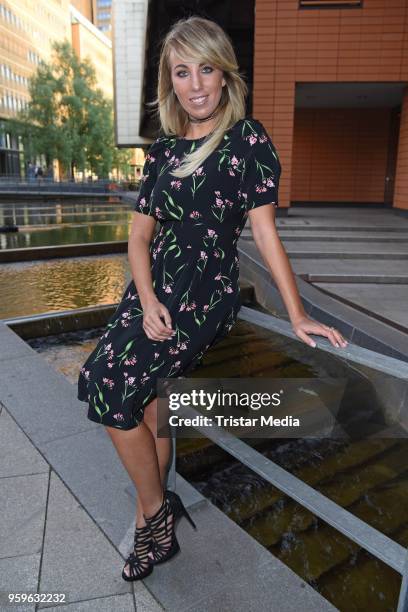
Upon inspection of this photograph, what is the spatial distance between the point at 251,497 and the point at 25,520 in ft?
5.01

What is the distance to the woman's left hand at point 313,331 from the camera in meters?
Answer: 1.44

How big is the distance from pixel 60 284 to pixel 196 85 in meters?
6.51

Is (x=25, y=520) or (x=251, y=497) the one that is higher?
(x=25, y=520)

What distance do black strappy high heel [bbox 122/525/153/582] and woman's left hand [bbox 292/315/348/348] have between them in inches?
41.3

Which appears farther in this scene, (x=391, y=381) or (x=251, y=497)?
(x=391, y=381)

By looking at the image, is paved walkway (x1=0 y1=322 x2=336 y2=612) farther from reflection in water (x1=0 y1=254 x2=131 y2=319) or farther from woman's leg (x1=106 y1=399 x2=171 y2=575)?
reflection in water (x1=0 y1=254 x2=131 y2=319)

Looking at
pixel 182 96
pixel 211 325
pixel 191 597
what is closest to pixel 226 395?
pixel 211 325

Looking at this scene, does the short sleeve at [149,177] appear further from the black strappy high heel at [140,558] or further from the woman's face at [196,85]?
the black strappy high heel at [140,558]

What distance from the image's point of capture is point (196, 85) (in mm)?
1801

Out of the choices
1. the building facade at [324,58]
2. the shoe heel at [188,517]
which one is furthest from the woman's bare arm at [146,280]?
the building facade at [324,58]

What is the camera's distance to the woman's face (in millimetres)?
1793

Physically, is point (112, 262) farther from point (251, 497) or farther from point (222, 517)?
point (222, 517)

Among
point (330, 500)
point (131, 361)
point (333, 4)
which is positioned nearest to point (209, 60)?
point (131, 361)

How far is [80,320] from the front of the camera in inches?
232
